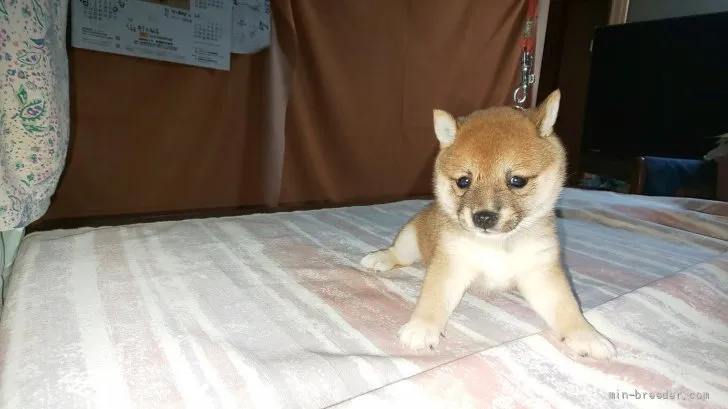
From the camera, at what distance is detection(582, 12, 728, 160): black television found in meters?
2.99

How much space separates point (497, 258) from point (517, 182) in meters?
0.17

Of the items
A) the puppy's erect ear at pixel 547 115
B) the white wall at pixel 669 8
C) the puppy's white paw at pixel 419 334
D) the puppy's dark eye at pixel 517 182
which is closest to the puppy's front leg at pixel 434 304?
the puppy's white paw at pixel 419 334

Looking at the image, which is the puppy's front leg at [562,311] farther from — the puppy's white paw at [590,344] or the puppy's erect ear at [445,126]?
the puppy's erect ear at [445,126]

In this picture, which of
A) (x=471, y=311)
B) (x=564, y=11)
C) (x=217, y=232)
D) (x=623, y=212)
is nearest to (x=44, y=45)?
(x=217, y=232)

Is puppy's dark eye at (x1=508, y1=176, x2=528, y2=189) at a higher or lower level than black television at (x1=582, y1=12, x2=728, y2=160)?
lower

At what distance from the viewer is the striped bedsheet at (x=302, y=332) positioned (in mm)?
649

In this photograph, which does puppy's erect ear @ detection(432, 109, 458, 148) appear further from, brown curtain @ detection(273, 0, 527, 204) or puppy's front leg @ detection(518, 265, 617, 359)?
brown curtain @ detection(273, 0, 527, 204)

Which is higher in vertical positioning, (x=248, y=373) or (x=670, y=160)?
(x=670, y=160)

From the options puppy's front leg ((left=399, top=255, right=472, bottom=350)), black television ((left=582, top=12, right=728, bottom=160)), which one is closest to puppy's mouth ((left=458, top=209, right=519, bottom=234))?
puppy's front leg ((left=399, top=255, right=472, bottom=350))

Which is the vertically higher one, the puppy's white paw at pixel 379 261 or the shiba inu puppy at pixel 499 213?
the shiba inu puppy at pixel 499 213

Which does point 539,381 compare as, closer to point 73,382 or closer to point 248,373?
point 248,373

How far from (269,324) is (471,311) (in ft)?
1.40

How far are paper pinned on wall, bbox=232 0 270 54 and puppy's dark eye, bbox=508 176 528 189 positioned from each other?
6.14 feet

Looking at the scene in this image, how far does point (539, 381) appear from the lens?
0.70 m
